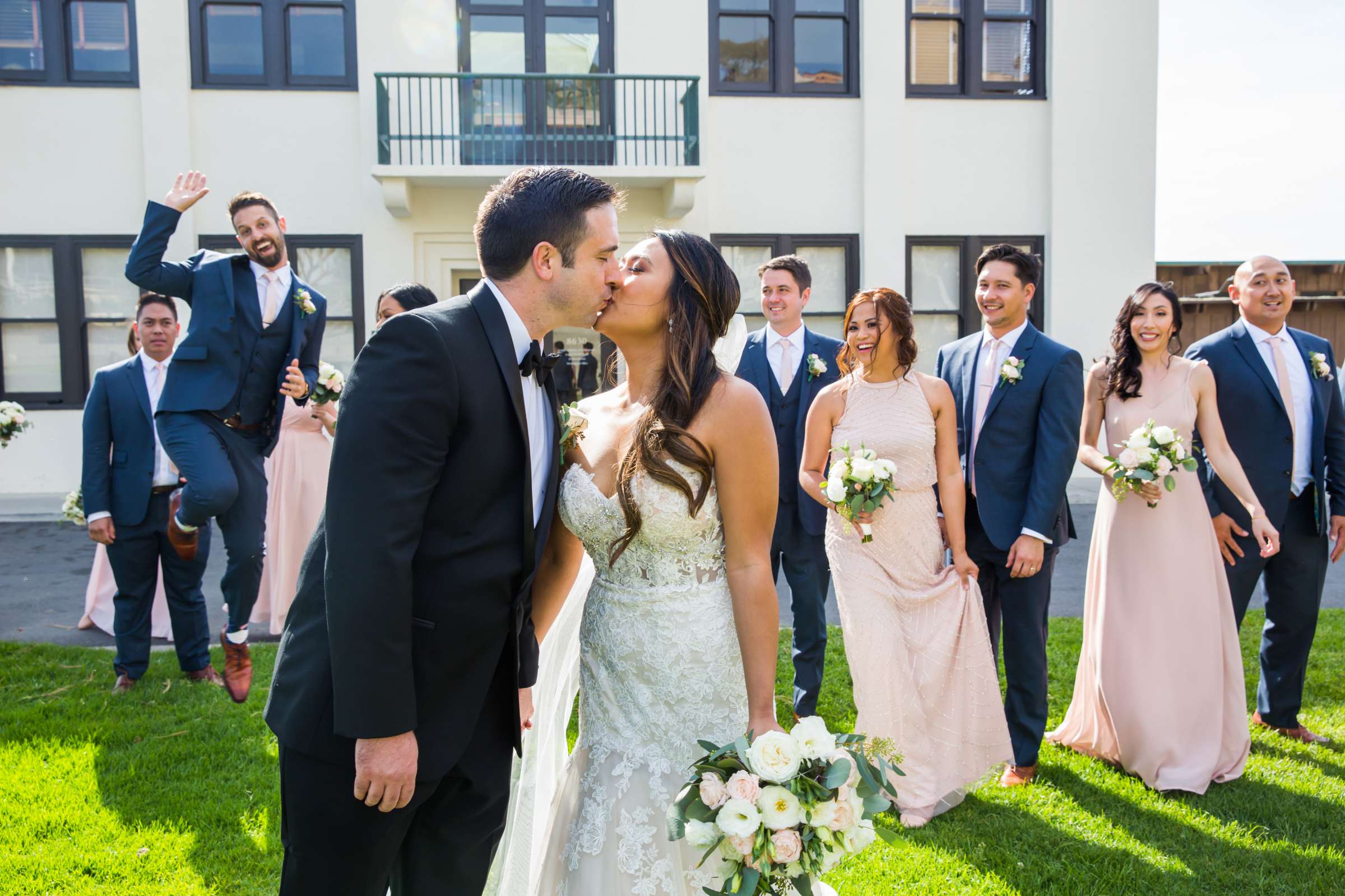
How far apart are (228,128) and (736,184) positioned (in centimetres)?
A: 725

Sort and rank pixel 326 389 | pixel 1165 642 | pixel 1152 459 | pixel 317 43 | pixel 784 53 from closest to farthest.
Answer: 1. pixel 1152 459
2. pixel 1165 642
3. pixel 326 389
4. pixel 317 43
5. pixel 784 53

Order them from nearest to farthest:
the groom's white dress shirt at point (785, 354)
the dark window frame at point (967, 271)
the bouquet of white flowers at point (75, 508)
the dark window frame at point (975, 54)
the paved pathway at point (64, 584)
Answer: the groom's white dress shirt at point (785, 354) → the bouquet of white flowers at point (75, 508) → the paved pathway at point (64, 584) → the dark window frame at point (975, 54) → the dark window frame at point (967, 271)

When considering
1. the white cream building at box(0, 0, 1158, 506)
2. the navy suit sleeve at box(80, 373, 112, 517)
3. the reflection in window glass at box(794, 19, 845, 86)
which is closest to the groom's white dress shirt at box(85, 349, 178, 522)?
the navy suit sleeve at box(80, 373, 112, 517)

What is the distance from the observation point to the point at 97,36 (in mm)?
13750

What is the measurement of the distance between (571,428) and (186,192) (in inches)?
113

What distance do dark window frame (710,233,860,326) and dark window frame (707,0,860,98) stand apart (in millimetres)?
2026

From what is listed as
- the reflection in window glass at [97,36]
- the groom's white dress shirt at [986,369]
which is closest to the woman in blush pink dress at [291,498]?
the groom's white dress shirt at [986,369]

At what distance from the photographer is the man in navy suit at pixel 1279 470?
5.52 metres

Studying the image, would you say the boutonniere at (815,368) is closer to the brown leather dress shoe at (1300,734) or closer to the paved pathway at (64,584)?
the paved pathway at (64,584)

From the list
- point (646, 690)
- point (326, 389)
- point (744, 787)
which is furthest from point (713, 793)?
point (326, 389)

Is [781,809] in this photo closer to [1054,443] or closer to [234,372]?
[1054,443]

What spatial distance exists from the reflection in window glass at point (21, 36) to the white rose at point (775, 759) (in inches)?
617

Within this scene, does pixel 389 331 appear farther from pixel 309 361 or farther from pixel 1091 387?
pixel 1091 387

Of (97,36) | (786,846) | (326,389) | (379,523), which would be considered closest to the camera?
(379,523)
